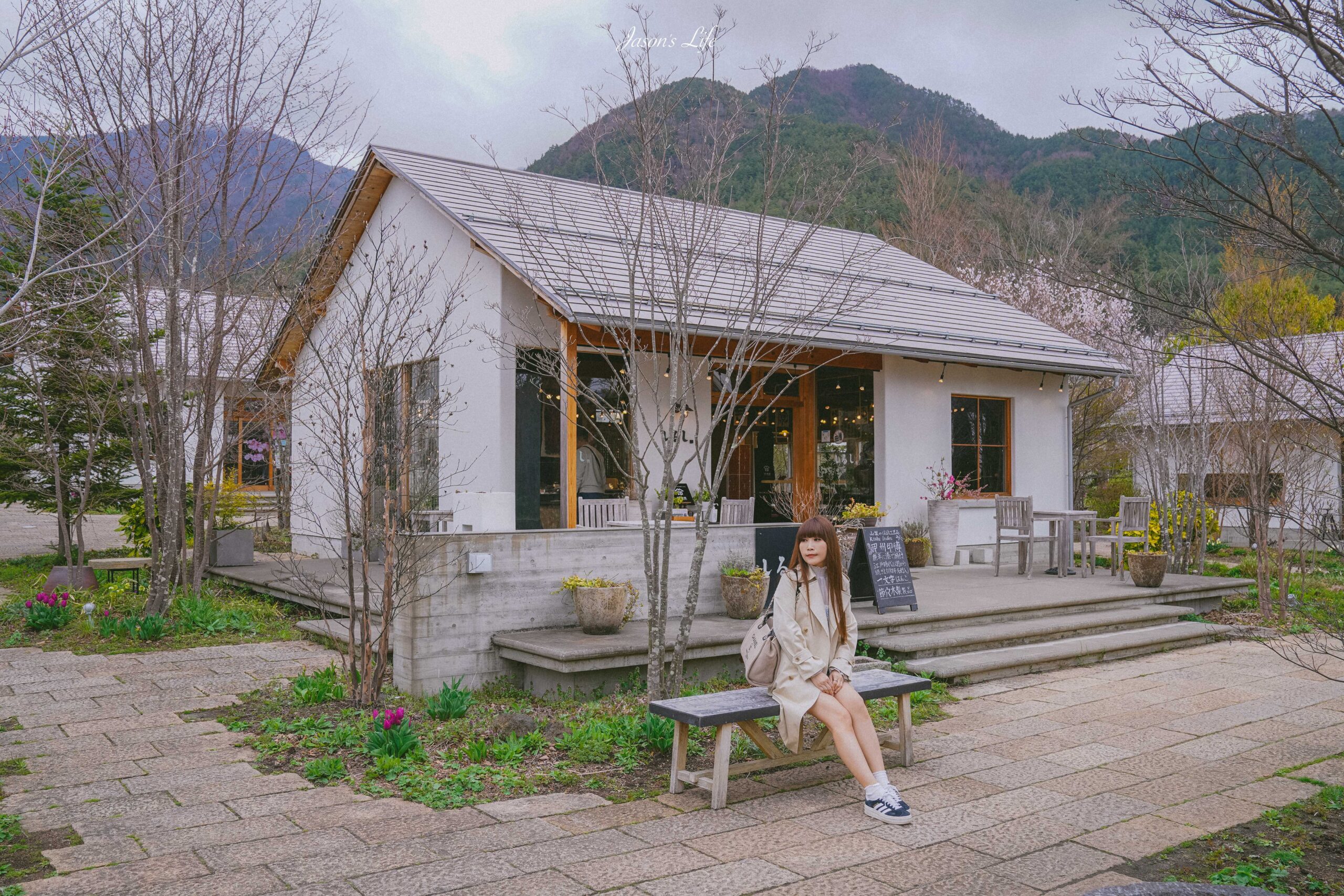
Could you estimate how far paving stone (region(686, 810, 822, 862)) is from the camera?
393 cm

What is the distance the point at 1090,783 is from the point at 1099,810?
480mm

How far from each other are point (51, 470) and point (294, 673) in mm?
7301

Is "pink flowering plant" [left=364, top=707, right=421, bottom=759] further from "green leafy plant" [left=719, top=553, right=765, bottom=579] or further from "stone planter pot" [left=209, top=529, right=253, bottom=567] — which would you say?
"stone planter pot" [left=209, top=529, right=253, bottom=567]

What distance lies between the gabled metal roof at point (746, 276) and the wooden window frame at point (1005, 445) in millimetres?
777

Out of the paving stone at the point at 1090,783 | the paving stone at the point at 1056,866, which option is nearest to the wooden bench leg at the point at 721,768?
the paving stone at the point at 1056,866

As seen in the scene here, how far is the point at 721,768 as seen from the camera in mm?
4523

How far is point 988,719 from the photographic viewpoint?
Result: 6.30 m

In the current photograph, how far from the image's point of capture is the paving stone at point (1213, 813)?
431 centimetres

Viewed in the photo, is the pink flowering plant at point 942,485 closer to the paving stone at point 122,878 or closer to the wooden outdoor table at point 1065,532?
the wooden outdoor table at point 1065,532

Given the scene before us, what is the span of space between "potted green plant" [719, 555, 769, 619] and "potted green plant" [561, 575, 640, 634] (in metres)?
1.12

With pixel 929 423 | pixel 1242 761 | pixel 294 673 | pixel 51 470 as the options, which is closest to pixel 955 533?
pixel 929 423

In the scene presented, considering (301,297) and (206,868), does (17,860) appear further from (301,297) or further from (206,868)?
(301,297)

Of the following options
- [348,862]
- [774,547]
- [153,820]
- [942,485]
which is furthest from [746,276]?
[942,485]

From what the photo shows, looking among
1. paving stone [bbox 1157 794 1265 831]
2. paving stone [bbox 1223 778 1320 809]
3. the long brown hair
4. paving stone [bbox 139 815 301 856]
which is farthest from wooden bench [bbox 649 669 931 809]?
paving stone [bbox 139 815 301 856]
